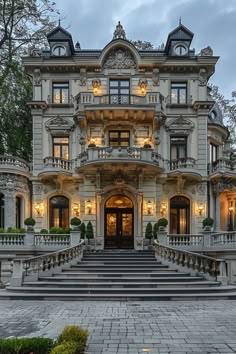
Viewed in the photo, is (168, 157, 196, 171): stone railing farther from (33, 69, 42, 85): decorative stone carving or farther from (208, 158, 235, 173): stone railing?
(33, 69, 42, 85): decorative stone carving

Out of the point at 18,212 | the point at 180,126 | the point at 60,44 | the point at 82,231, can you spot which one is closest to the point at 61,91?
the point at 60,44

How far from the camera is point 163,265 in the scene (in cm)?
1722

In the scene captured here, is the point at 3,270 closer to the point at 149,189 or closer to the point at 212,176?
the point at 149,189

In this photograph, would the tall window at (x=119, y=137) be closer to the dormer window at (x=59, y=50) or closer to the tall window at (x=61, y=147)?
the tall window at (x=61, y=147)

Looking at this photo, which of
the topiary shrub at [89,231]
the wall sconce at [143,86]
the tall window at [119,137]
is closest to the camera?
the topiary shrub at [89,231]

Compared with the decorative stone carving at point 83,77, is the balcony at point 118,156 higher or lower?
lower

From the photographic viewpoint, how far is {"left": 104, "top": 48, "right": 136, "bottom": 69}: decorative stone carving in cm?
2417

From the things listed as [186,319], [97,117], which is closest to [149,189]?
[97,117]

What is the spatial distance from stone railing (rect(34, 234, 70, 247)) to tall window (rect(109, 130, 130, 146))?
7518 mm

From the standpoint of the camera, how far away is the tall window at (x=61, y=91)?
24.3 metres

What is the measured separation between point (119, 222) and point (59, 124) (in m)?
7.77

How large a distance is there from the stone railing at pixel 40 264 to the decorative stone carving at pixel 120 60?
13.0m

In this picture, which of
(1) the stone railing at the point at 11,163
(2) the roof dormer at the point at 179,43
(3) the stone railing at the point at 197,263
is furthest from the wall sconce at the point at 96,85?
(3) the stone railing at the point at 197,263

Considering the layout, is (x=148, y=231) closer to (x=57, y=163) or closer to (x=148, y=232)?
(x=148, y=232)
